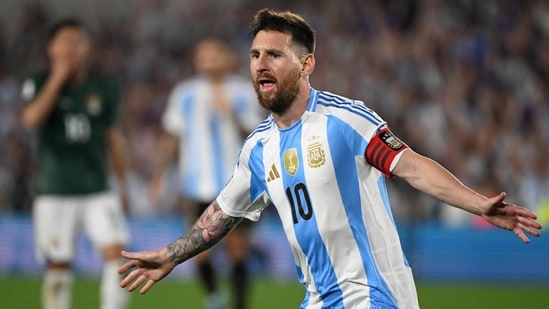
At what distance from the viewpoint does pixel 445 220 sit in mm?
14156

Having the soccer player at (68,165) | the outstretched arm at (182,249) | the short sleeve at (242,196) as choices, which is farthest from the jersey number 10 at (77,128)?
the short sleeve at (242,196)

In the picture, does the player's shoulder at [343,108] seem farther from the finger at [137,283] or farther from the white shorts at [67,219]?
the white shorts at [67,219]

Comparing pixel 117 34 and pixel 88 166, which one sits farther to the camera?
pixel 117 34

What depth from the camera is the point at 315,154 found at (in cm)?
473

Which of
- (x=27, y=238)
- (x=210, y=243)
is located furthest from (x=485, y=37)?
(x=210, y=243)

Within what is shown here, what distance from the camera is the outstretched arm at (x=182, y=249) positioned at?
5172 millimetres

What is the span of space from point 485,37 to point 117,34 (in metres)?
6.75

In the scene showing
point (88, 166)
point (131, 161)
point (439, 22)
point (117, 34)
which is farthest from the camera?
point (117, 34)

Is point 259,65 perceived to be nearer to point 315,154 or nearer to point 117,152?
point 315,154

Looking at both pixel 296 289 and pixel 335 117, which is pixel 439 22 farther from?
pixel 335 117

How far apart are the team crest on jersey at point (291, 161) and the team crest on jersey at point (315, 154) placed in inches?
3.0

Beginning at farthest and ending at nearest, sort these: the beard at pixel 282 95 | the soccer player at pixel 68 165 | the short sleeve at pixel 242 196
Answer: the soccer player at pixel 68 165
the short sleeve at pixel 242 196
the beard at pixel 282 95

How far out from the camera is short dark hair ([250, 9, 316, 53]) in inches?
189

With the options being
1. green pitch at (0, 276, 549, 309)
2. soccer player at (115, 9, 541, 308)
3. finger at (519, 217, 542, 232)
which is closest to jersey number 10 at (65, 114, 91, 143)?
green pitch at (0, 276, 549, 309)
